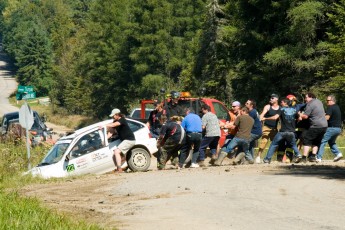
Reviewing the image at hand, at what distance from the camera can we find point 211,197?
47.5ft

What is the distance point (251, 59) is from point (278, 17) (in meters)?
3.95

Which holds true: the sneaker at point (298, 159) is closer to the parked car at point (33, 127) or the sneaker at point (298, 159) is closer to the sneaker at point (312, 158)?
the sneaker at point (312, 158)

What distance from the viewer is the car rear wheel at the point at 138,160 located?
862 inches

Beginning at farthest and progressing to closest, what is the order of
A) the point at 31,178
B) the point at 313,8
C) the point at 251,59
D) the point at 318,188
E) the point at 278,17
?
the point at 251,59, the point at 278,17, the point at 313,8, the point at 31,178, the point at 318,188

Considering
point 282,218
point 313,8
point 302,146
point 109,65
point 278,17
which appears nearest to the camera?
point 282,218

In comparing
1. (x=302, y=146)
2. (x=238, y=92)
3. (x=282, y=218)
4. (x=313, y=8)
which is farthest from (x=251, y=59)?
(x=282, y=218)

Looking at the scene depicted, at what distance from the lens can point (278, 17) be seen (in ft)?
157

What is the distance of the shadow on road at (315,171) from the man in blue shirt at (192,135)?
2545 mm

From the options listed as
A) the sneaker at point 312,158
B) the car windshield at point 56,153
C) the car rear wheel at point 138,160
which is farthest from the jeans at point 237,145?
the car windshield at point 56,153

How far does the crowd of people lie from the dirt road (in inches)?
49.4

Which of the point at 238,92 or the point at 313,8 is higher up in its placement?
the point at 313,8

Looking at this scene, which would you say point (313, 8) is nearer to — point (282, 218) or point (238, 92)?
point (238, 92)

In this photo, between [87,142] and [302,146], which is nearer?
[87,142]

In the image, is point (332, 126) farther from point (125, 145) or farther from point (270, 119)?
point (125, 145)
